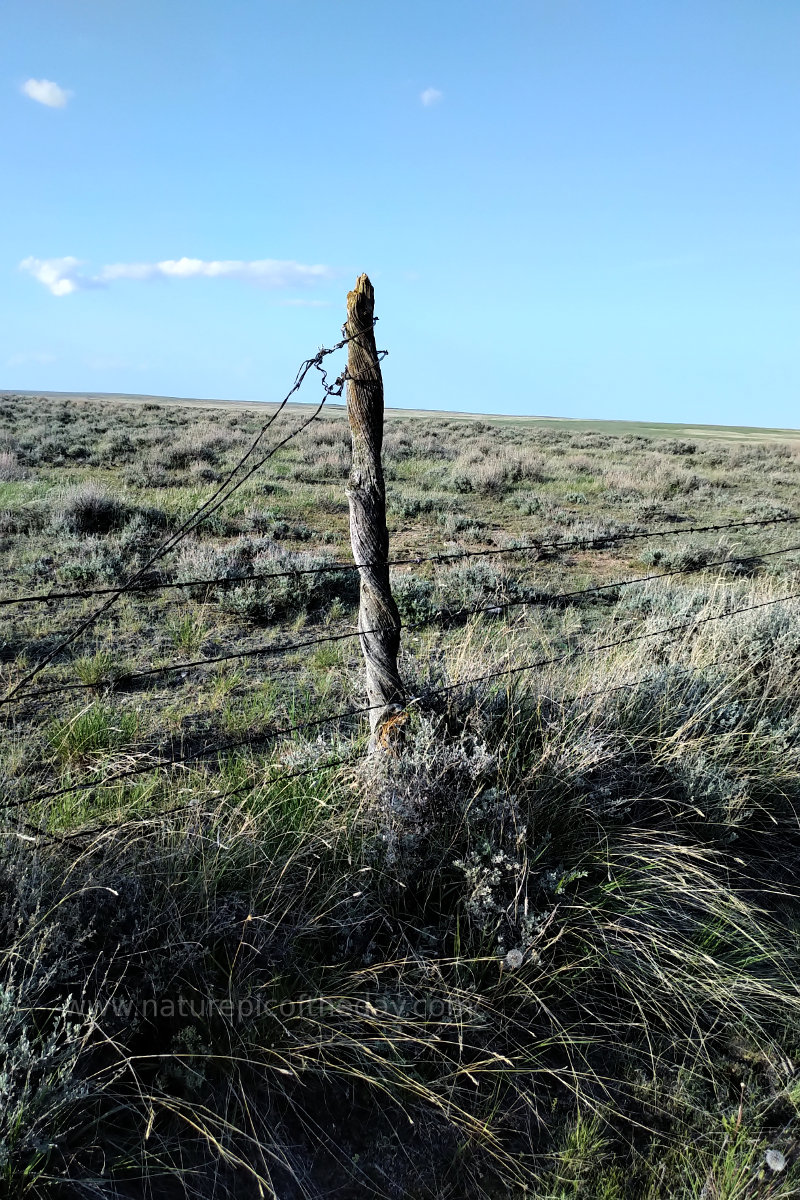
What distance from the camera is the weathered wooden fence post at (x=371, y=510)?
3.19 metres

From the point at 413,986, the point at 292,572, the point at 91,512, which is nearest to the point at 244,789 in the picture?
the point at 413,986

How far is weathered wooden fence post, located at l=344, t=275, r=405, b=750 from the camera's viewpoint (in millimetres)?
3188

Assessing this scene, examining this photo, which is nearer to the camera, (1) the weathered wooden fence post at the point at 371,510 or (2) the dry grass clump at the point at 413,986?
(2) the dry grass clump at the point at 413,986

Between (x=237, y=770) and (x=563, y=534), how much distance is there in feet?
31.2

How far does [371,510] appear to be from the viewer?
3.30 metres

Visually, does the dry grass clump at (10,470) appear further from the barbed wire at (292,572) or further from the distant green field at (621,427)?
the distant green field at (621,427)

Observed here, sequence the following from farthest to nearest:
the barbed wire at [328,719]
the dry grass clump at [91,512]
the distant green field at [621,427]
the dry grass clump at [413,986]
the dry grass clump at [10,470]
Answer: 1. the distant green field at [621,427]
2. the dry grass clump at [10,470]
3. the dry grass clump at [91,512]
4. the barbed wire at [328,719]
5. the dry grass clump at [413,986]

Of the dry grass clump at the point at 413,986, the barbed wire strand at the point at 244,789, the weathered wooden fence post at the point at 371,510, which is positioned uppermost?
the weathered wooden fence post at the point at 371,510

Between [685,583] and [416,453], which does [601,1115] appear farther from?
[416,453]

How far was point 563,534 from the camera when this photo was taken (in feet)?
40.5

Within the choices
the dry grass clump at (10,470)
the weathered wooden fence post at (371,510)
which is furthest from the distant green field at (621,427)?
the weathered wooden fence post at (371,510)

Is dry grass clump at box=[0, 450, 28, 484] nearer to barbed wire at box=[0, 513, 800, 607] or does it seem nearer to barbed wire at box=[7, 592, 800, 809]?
barbed wire at box=[0, 513, 800, 607]

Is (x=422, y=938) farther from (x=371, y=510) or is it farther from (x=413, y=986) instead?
(x=371, y=510)

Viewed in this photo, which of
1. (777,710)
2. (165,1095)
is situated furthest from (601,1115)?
(777,710)
